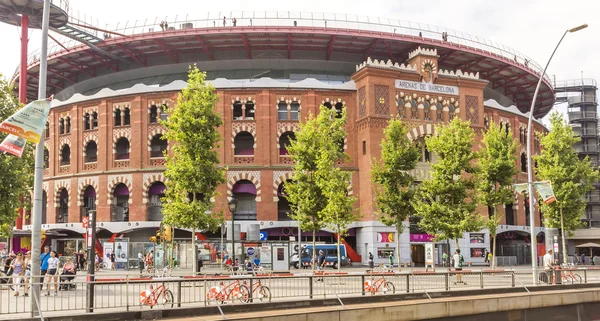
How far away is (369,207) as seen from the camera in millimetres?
48969

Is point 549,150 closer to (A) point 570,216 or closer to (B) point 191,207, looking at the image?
(A) point 570,216

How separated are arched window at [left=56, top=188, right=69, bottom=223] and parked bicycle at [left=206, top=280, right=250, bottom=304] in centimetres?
4071

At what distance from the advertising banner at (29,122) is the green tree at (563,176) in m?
39.5

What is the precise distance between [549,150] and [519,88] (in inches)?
840

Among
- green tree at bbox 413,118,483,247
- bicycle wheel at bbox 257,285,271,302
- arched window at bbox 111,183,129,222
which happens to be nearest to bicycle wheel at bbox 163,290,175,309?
bicycle wheel at bbox 257,285,271,302

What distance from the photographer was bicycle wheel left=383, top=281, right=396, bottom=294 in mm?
22214

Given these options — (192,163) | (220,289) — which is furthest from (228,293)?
(192,163)

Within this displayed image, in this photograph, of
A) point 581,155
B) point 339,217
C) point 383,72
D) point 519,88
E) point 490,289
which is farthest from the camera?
point 581,155

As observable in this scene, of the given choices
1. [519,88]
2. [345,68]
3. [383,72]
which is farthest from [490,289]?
[519,88]

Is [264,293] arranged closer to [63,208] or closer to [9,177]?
[9,177]

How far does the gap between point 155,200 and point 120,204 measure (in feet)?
12.3

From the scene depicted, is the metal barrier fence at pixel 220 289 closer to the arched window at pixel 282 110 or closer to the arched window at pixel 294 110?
the arched window at pixel 294 110

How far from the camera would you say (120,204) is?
5328 cm

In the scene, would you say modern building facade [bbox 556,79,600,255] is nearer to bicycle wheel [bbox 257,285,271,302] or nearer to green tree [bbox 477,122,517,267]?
green tree [bbox 477,122,517,267]
